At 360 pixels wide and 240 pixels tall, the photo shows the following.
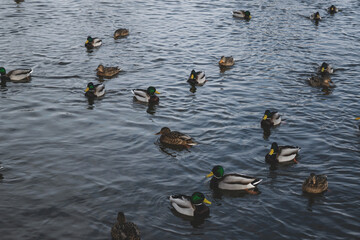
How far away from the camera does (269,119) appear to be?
17188mm

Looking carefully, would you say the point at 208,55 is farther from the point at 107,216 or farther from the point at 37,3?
the point at 37,3

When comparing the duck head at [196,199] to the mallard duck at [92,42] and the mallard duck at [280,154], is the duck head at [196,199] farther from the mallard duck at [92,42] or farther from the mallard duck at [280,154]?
the mallard duck at [92,42]

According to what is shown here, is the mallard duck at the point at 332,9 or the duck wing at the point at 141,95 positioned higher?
the mallard duck at the point at 332,9

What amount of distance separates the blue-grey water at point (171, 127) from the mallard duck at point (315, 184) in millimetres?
262

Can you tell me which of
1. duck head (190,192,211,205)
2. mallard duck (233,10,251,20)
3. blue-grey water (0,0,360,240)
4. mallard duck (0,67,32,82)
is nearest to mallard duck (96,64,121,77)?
blue-grey water (0,0,360,240)

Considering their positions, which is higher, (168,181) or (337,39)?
(337,39)

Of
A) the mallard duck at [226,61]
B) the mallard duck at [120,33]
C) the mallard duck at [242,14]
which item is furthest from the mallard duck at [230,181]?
the mallard duck at [242,14]

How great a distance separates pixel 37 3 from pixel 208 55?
18226mm

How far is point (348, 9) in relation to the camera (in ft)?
121

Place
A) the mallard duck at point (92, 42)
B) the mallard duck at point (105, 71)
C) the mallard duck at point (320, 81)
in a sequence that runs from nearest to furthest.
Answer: the mallard duck at point (320, 81) < the mallard duck at point (105, 71) < the mallard duck at point (92, 42)

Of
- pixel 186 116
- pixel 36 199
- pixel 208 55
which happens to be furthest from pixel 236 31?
pixel 36 199

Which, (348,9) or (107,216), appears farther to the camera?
(348,9)

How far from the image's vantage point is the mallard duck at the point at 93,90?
19.5 metres

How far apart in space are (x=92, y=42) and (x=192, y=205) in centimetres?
1622
